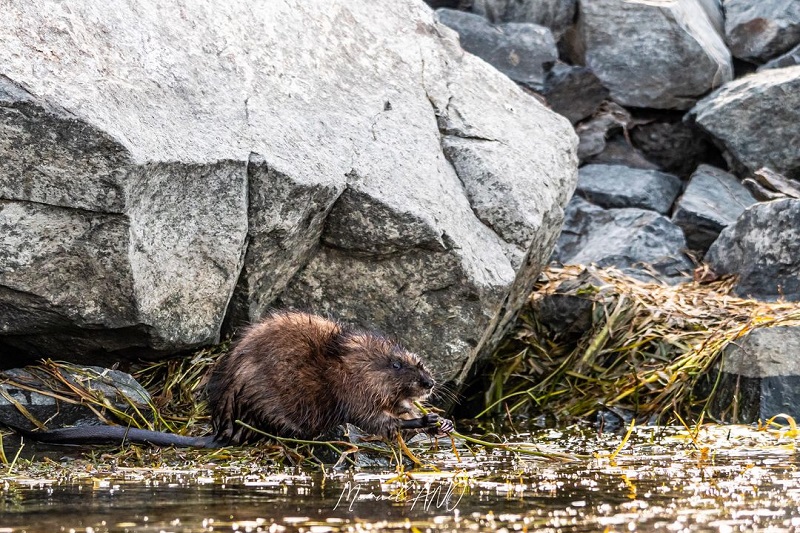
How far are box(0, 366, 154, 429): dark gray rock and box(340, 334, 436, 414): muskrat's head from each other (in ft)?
3.32

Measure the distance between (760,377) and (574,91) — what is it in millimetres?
Result: 5014

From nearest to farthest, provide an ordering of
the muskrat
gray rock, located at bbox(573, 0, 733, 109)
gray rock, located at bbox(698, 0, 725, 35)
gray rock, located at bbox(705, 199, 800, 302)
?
the muskrat < gray rock, located at bbox(705, 199, 800, 302) < gray rock, located at bbox(573, 0, 733, 109) < gray rock, located at bbox(698, 0, 725, 35)

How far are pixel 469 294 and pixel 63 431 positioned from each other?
212cm

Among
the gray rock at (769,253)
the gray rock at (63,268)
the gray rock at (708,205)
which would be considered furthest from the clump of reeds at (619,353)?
the gray rock at (63,268)

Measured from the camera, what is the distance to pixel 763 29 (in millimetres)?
11539

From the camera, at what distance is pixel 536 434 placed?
6.10m

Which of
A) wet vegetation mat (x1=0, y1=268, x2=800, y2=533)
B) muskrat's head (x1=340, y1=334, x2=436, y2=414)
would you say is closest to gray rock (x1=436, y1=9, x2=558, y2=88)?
wet vegetation mat (x1=0, y1=268, x2=800, y2=533)

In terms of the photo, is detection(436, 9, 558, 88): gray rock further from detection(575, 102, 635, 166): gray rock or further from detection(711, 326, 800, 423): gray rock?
detection(711, 326, 800, 423): gray rock

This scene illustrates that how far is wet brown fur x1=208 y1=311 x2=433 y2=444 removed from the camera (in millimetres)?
5180

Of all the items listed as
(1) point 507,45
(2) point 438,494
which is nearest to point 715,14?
(1) point 507,45

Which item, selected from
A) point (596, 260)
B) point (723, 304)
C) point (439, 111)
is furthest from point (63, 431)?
point (596, 260)

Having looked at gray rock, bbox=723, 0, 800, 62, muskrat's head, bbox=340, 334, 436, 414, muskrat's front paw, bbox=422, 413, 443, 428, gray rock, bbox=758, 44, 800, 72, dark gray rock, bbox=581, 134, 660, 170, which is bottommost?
muskrat's front paw, bbox=422, 413, 443, 428

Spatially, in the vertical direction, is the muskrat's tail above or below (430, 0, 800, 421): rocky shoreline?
below

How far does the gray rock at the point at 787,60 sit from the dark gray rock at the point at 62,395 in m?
7.71
